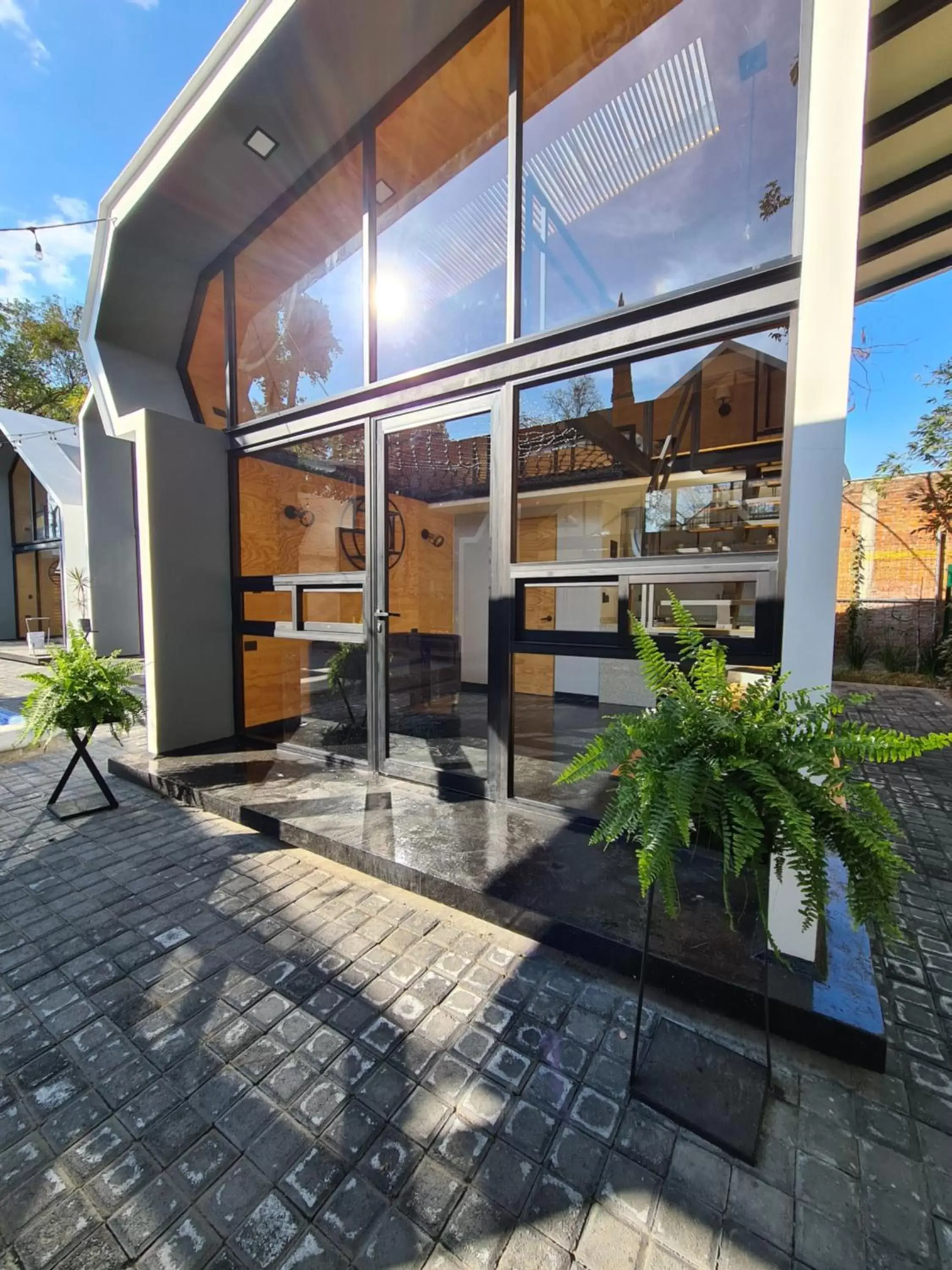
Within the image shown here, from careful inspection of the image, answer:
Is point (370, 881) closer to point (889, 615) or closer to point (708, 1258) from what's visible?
point (708, 1258)

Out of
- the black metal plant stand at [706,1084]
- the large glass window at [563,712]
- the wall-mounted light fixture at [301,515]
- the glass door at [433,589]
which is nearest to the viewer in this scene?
the black metal plant stand at [706,1084]

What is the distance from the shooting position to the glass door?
309cm

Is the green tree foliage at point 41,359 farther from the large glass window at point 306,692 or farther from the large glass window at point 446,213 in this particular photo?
the large glass window at point 446,213

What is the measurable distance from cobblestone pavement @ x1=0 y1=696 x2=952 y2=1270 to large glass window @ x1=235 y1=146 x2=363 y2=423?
324 cm

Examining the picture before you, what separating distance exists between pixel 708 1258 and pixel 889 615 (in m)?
9.22

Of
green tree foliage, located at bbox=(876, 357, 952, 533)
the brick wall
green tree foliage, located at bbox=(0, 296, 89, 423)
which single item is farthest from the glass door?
green tree foliage, located at bbox=(0, 296, 89, 423)

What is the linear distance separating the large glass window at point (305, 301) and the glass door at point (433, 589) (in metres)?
0.69

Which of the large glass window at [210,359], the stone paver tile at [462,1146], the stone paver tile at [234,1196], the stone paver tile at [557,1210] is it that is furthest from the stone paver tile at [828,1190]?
the large glass window at [210,359]

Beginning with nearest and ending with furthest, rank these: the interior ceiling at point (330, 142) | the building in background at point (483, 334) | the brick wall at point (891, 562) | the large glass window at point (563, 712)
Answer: the building in background at point (483, 334)
the interior ceiling at point (330, 142)
the large glass window at point (563, 712)
the brick wall at point (891, 562)

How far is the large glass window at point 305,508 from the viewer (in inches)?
137

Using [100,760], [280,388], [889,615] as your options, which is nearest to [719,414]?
[280,388]

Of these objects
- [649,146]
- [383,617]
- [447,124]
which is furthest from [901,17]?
[383,617]

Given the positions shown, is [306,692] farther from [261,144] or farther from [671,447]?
[261,144]

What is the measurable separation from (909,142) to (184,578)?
511cm
